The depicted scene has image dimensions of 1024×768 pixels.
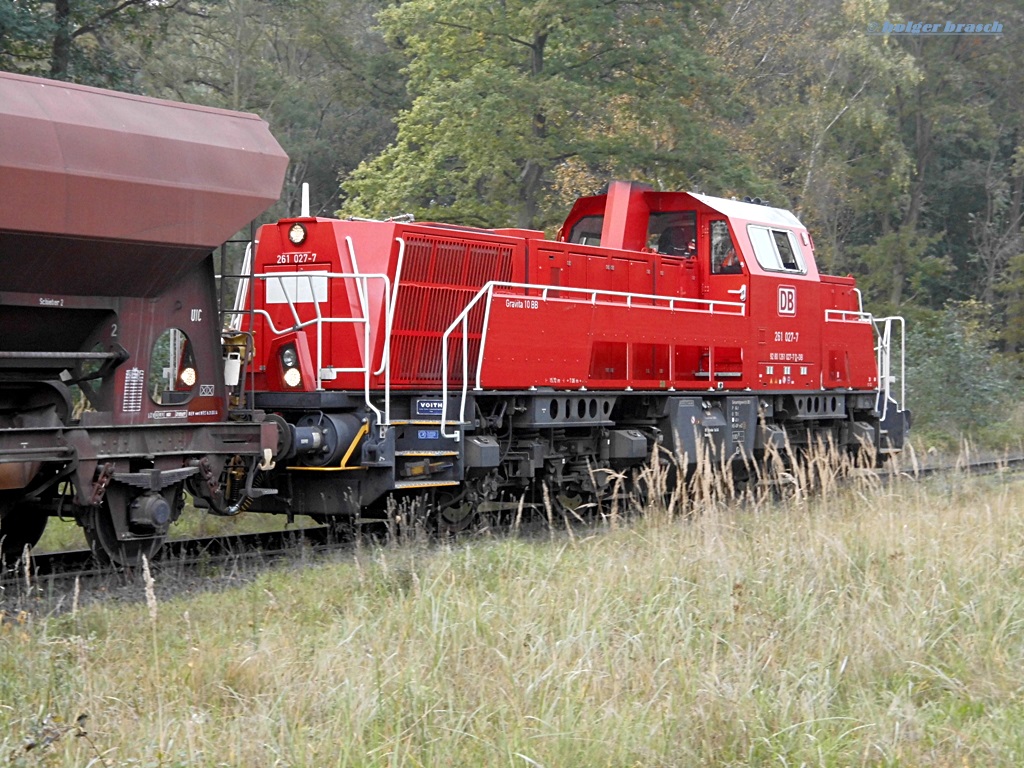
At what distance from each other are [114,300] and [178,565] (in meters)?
2.36

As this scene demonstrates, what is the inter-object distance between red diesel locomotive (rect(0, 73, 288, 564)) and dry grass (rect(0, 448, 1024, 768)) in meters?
1.36

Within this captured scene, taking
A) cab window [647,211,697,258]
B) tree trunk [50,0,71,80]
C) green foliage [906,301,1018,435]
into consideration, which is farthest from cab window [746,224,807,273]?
→ tree trunk [50,0,71,80]

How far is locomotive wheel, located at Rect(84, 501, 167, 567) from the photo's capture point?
8.98m

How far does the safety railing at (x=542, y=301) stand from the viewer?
11.1 metres

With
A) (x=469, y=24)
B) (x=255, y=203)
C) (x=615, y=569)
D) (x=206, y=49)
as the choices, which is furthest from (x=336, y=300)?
(x=206, y=49)

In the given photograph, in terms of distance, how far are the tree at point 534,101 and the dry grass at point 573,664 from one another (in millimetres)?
14614

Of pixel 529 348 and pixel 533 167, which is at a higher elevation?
pixel 533 167

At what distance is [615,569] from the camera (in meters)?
7.79

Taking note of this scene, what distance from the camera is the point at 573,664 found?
595 cm

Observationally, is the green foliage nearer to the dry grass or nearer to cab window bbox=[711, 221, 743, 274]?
cab window bbox=[711, 221, 743, 274]

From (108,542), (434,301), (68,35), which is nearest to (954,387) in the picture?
(434,301)

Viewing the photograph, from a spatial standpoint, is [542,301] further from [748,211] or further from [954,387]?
[954,387]

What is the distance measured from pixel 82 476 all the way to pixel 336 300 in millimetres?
3318

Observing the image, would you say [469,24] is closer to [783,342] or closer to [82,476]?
[783,342]
